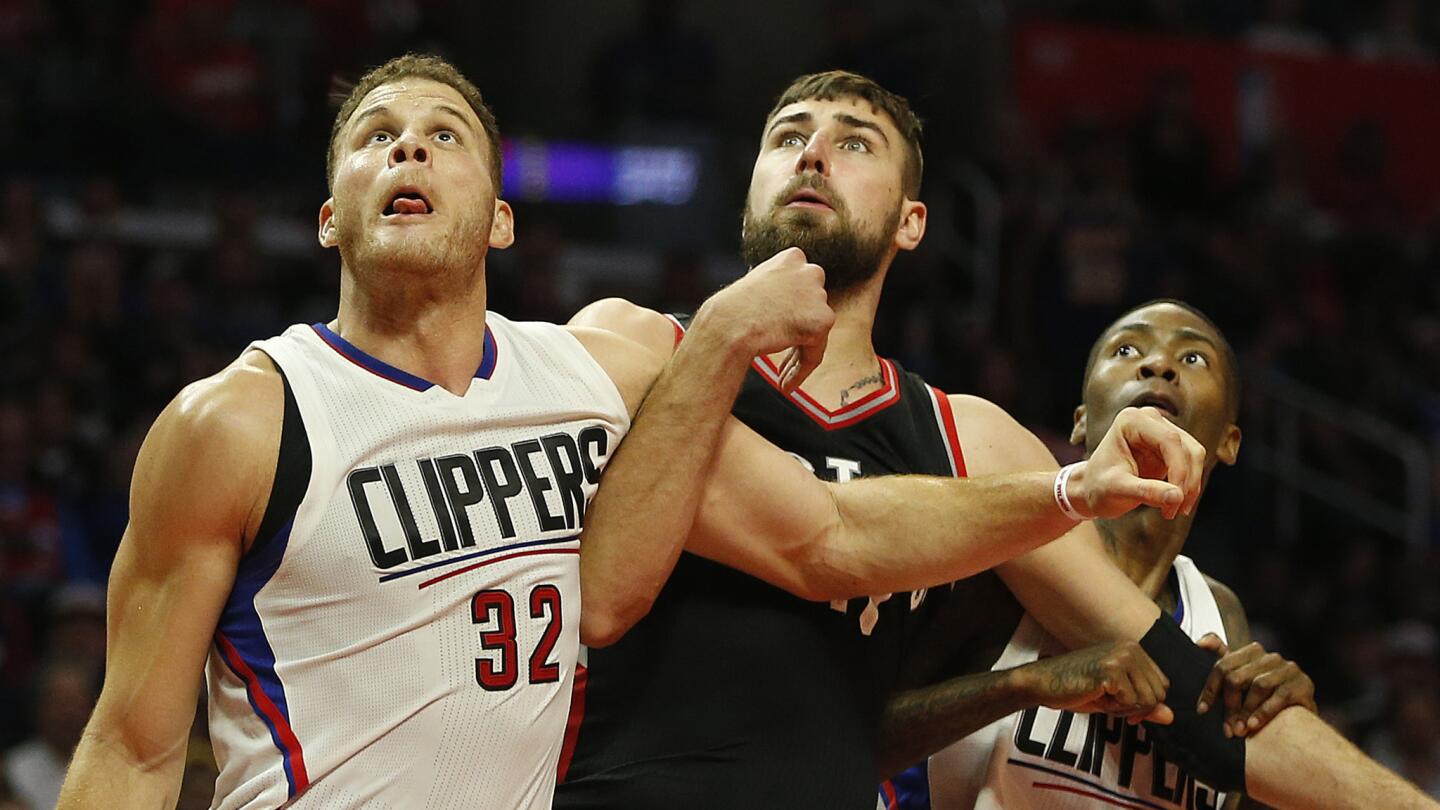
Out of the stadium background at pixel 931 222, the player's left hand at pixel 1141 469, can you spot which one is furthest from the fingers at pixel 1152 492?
the stadium background at pixel 931 222

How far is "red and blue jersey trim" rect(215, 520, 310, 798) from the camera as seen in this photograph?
3123 millimetres

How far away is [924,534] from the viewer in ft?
12.3

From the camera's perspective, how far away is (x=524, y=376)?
354cm

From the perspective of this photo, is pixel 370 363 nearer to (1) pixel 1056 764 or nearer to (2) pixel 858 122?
(2) pixel 858 122

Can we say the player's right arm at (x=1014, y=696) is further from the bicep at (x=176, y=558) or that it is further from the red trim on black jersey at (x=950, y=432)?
the bicep at (x=176, y=558)

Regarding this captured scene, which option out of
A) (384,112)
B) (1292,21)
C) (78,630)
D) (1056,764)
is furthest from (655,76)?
(384,112)

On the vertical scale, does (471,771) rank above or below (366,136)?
below

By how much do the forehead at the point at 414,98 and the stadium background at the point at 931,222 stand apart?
187 inches

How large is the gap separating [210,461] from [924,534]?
1.46 m

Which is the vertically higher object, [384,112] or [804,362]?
[384,112]

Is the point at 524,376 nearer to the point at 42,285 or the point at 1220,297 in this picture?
the point at 42,285

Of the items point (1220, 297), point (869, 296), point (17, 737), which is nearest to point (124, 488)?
point (17, 737)

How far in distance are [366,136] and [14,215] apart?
6399mm

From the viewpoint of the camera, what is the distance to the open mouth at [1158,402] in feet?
14.9
